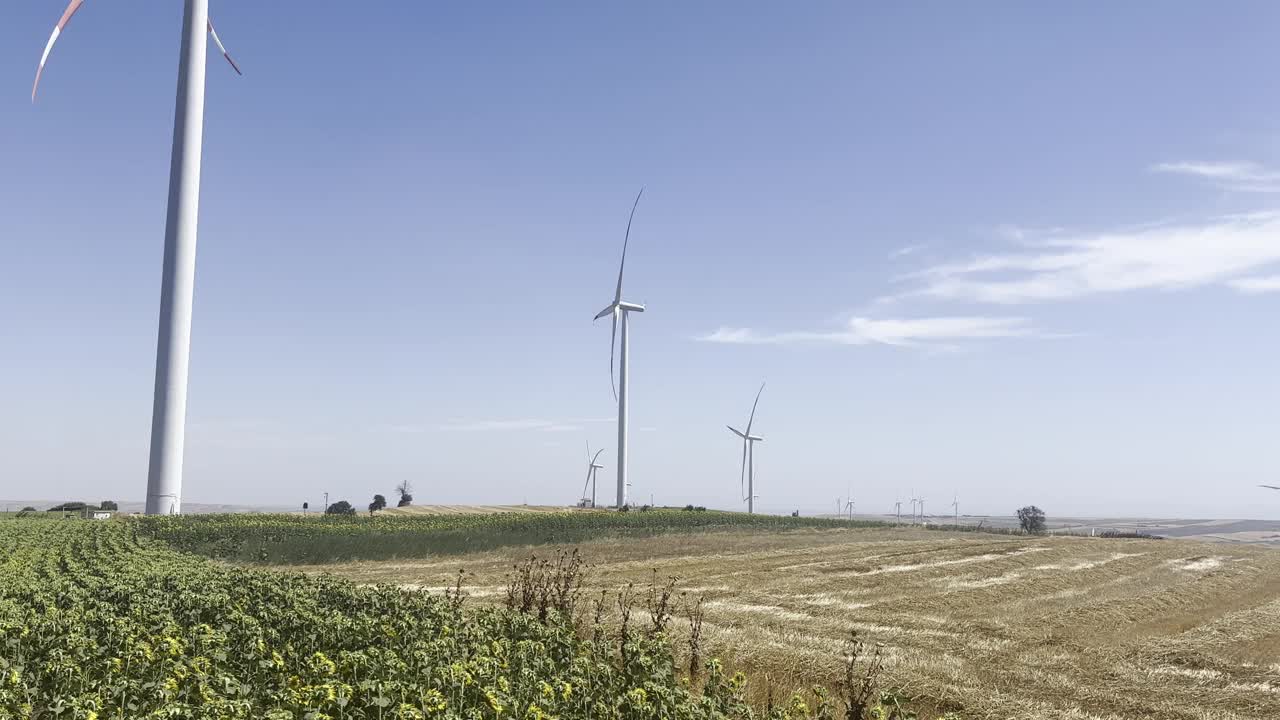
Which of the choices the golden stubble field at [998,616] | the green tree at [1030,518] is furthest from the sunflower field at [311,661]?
the green tree at [1030,518]

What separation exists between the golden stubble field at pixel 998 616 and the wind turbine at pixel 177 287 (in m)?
24.2

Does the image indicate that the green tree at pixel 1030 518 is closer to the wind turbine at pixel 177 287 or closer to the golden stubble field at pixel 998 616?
the golden stubble field at pixel 998 616

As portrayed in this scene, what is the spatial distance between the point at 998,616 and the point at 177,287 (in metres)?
52.9

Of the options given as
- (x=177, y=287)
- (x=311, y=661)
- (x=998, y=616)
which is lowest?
(x=998, y=616)

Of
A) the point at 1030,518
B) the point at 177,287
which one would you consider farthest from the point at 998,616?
the point at 1030,518

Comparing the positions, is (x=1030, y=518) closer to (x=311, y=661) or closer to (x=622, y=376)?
(x=622, y=376)

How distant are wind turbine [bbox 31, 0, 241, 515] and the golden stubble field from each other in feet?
79.4

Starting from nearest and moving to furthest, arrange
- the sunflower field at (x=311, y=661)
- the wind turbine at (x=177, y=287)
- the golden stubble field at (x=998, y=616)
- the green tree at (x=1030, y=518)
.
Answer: the sunflower field at (x=311, y=661) < the golden stubble field at (x=998, y=616) < the wind turbine at (x=177, y=287) < the green tree at (x=1030, y=518)

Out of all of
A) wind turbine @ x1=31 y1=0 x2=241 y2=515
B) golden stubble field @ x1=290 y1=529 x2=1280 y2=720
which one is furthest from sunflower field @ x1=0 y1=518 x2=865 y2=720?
wind turbine @ x1=31 y1=0 x2=241 y2=515

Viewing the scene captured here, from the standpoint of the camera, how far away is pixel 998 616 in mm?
26172

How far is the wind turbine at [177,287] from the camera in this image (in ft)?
204

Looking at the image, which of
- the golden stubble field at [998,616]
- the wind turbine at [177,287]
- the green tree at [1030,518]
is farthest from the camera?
the green tree at [1030,518]

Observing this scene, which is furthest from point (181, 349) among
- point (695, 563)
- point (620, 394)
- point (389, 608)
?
point (389, 608)

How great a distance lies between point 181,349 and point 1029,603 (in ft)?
171
